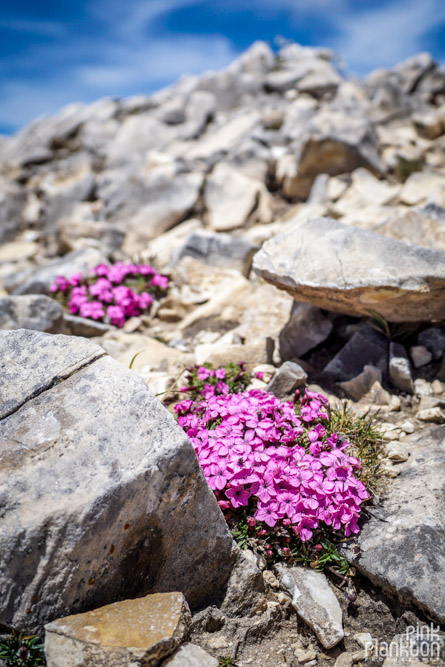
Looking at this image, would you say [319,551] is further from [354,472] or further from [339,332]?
[339,332]

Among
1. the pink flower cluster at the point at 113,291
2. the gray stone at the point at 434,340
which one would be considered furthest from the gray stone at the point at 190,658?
the pink flower cluster at the point at 113,291

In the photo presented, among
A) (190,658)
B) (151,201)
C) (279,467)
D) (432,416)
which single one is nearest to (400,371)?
(432,416)

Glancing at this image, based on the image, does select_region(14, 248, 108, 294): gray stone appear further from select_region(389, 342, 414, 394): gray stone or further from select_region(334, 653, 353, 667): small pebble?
select_region(334, 653, 353, 667): small pebble

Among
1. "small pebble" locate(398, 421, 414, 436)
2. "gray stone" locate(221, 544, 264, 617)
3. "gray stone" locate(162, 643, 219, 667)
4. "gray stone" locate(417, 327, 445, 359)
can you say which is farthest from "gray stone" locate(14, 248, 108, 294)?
"gray stone" locate(162, 643, 219, 667)

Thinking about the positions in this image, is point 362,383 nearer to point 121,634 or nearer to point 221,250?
point 121,634

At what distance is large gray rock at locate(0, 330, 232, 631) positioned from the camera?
7.54 feet

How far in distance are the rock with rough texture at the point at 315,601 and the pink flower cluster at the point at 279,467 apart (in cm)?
29

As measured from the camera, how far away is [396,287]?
13.8 ft

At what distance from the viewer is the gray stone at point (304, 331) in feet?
17.0

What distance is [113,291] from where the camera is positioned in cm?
753

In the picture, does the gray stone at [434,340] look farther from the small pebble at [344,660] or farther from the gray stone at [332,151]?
the gray stone at [332,151]

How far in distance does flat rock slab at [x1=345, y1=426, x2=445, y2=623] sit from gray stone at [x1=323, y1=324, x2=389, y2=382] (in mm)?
1340

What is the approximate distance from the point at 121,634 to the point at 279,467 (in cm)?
151

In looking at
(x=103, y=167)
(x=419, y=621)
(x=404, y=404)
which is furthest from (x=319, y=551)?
(x=103, y=167)
